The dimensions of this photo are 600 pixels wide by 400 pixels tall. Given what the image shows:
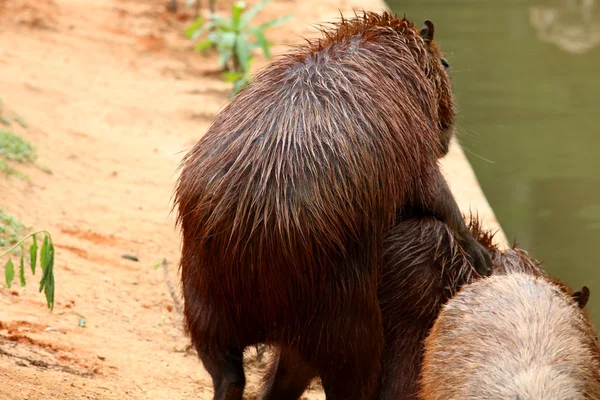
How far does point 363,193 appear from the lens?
10.2 feet

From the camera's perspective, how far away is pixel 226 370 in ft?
10.9

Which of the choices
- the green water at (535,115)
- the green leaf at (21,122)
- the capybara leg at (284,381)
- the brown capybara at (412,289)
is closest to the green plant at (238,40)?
the green water at (535,115)

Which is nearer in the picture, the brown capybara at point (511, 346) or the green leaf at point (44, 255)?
the brown capybara at point (511, 346)

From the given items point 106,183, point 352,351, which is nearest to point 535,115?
point 106,183

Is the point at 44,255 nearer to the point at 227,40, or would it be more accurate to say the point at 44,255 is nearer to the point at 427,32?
the point at 427,32

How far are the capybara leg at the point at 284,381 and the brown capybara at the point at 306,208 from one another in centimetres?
49

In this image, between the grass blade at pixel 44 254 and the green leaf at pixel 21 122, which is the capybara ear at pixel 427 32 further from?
the green leaf at pixel 21 122

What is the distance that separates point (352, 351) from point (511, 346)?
0.65 m

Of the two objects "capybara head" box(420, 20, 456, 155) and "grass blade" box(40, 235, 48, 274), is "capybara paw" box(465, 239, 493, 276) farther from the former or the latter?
"grass blade" box(40, 235, 48, 274)

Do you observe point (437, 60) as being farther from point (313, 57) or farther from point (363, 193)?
point (363, 193)

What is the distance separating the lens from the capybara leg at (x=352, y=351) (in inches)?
125

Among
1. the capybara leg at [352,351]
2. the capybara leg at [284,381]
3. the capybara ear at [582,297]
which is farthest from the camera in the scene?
the capybara leg at [284,381]

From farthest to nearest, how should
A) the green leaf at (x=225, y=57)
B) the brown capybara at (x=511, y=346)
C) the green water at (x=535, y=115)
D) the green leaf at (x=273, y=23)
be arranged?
the green leaf at (x=225, y=57), the green leaf at (x=273, y=23), the green water at (x=535, y=115), the brown capybara at (x=511, y=346)

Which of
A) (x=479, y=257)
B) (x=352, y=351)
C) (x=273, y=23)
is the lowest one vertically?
(x=352, y=351)
